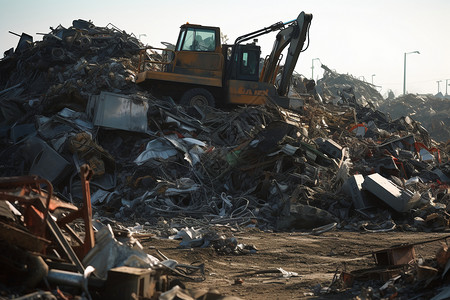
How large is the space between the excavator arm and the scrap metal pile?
45.5 inches

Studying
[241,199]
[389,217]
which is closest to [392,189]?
[389,217]

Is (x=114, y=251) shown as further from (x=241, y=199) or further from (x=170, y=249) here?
(x=241, y=199)

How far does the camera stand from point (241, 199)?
11.7 meters

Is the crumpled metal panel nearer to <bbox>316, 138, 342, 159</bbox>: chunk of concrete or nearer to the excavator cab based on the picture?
the excavator cab

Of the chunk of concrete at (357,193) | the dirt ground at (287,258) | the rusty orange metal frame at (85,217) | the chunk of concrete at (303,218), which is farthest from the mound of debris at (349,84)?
the rusty orange metal frame at (85,217)

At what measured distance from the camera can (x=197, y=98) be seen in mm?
16953

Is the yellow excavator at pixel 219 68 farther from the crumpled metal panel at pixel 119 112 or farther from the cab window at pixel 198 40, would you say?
the crumpled metal panel at pixel 119 112

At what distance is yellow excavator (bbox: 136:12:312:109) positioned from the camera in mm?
16719

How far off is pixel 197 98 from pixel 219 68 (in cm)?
114

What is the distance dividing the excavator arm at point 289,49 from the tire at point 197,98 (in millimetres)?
1930

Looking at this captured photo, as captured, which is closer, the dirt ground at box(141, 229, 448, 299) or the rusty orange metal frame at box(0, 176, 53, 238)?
the rusty orange metal frame at box(0, 176, 53, 238)

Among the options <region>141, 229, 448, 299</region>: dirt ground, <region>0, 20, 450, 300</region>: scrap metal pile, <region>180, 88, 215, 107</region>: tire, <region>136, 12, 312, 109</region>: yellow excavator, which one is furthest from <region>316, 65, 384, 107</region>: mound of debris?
<region>141, 229, 448, 299</region>: dirt ground

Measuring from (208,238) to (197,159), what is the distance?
5.60 meters

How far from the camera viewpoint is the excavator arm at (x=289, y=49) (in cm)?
1647
